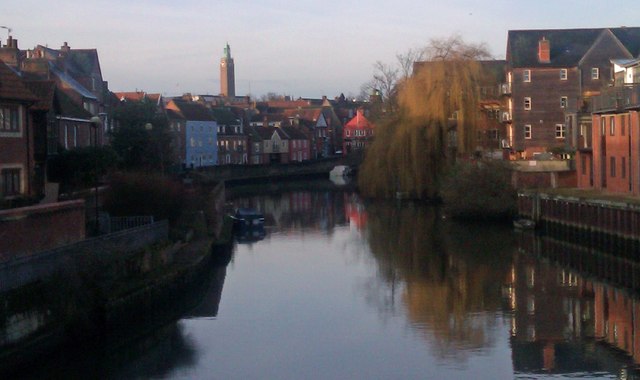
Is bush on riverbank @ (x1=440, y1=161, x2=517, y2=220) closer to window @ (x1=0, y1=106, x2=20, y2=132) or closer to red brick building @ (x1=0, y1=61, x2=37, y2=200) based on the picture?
red brick building @ (x1=0, y1=61, x2=37, y2=200)

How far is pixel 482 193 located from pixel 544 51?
46.2 feet

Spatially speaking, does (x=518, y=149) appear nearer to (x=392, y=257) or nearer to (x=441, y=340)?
(x=392, y=257)

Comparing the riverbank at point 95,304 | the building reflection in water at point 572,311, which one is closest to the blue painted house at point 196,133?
the building reflection in water at point 572,311

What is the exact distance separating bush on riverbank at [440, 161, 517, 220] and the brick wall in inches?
954

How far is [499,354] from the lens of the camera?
18.5 m

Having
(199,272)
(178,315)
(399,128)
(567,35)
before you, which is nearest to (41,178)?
(199,272)

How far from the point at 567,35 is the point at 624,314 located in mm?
36194

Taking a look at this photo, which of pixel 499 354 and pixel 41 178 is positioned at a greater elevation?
pixel 41 178

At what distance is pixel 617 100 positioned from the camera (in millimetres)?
36188

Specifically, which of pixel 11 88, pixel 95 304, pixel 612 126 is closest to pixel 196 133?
pixel 612 126

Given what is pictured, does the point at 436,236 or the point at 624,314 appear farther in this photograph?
the point at 436,236

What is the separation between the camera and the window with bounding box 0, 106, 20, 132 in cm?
2412

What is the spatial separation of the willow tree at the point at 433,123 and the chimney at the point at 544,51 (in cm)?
377

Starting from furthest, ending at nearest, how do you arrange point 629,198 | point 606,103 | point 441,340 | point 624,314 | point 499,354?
point 606,103 < point 629,198 < point 624,314 < point 441,340 < point 499,354
